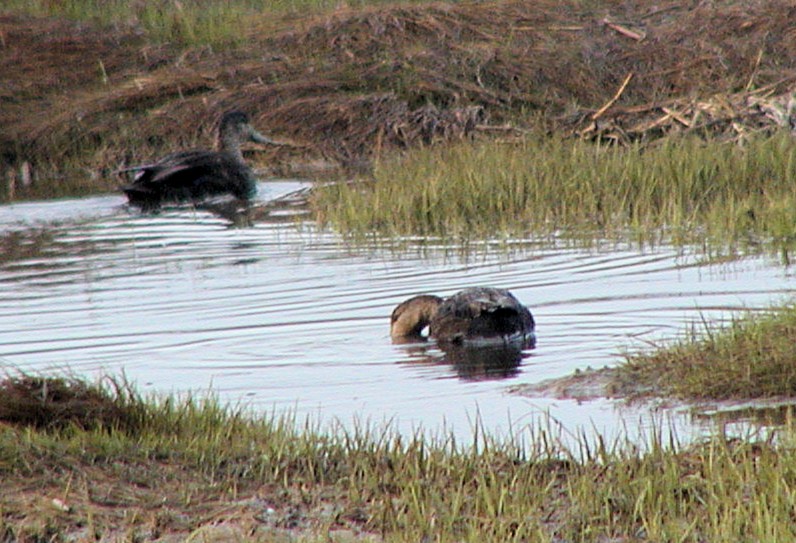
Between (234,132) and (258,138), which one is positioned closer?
(234,132)

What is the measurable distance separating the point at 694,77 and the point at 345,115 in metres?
3.82

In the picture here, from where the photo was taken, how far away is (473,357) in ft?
23.7

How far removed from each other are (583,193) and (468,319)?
3.93 m

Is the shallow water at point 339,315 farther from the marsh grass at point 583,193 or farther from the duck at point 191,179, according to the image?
the duck at point 191,179

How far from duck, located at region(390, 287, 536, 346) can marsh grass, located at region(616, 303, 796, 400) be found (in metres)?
1.11

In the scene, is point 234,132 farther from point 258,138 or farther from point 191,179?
point 191,179

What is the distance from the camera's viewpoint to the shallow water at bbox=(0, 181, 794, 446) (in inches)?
245

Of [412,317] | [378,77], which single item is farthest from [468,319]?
[378,77]

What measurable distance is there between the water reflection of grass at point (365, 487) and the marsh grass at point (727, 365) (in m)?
0.82

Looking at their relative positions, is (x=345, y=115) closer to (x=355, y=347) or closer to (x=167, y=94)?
(x=167, y=94)

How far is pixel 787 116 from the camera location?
1292 centimetres

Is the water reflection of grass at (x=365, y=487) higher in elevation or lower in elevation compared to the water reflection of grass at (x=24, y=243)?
lower

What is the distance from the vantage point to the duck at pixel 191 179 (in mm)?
13734

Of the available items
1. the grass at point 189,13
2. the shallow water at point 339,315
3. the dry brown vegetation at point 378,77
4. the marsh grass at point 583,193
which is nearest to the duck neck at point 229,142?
the dry brown vegetation at point 378,77
